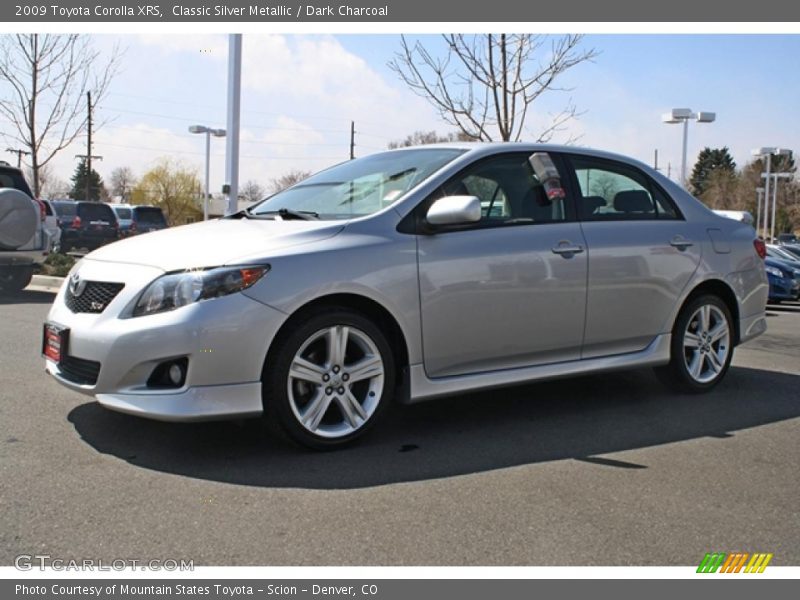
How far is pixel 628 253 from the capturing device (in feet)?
18.0

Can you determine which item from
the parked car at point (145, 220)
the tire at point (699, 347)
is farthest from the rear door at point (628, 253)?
the parked car at point (145, 220)

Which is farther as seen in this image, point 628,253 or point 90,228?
point 90,228

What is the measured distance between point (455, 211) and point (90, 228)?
22212mm

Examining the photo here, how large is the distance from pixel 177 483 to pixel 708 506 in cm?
242

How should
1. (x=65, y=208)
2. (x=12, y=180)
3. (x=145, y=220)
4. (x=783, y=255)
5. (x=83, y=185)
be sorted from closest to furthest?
(x=12, y=180) < (x=783, y=255) < (x=145, y=220) < (x=65, y=208) < (x=83, y=185)

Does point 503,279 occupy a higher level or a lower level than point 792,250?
lower

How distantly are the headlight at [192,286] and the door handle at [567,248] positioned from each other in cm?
193

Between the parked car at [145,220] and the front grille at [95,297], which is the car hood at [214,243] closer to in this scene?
the front grille at [95,297]

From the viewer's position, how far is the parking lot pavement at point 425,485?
10.5 feet

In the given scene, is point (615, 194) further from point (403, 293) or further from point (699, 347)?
point (403, 293)

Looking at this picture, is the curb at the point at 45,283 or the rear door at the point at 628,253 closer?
the rear door at the point at 628,253

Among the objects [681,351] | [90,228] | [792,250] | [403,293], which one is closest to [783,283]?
[792,250]
